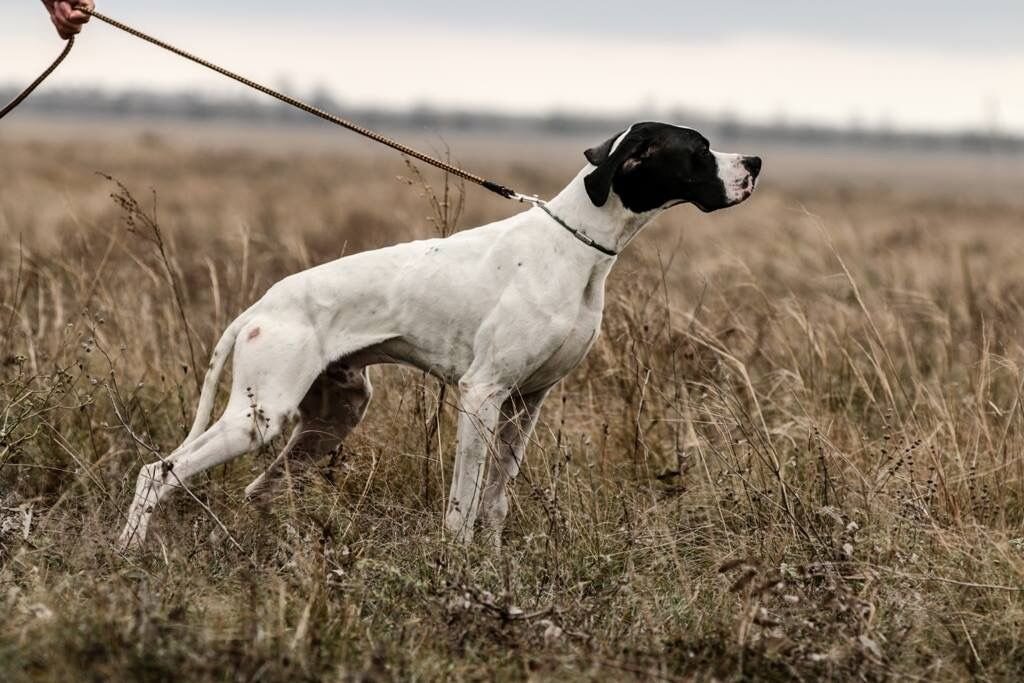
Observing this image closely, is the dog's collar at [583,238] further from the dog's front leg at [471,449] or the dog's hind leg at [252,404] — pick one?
the dog's hind leg at [252,404]

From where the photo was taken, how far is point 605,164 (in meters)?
4.59

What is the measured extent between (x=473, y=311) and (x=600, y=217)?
528 millimetres

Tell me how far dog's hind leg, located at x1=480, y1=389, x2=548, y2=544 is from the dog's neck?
2.06 feet

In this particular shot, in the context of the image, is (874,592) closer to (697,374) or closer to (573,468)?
(573,468)

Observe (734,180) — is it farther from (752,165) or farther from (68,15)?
(68,15)

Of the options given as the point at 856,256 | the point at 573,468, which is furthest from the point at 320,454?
the point at 856,256

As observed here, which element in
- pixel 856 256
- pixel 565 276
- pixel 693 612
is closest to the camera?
pixel 693 612

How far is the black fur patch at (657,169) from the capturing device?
4574 mm

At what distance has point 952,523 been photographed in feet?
15.8

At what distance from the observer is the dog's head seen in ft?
15.0

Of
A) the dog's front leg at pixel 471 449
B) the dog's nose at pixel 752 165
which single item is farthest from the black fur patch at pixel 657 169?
the dog's front leg at pixel 471 449

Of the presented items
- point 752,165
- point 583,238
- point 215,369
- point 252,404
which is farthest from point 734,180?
point 215,369

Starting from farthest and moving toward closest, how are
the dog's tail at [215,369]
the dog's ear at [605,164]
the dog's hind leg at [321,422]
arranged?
the dog's hind leg at [321,422]
the dog's tail at [215,369]
the dog's ear at [605,164]

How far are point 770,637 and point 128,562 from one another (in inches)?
75.8
